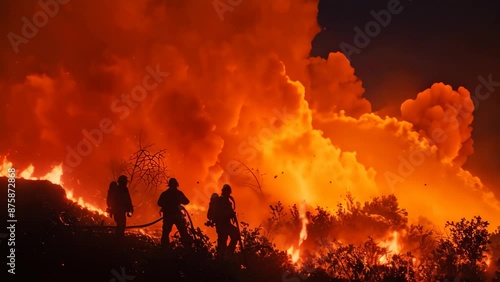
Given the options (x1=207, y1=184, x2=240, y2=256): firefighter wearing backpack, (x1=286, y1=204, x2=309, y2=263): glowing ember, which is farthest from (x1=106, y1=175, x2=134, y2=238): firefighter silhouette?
(x1=286, y1=204, x2=309, y2=263): glowing ember

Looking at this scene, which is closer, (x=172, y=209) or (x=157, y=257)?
(x=157, y=257)

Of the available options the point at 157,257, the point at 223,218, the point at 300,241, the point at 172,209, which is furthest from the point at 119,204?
the point at 300,241

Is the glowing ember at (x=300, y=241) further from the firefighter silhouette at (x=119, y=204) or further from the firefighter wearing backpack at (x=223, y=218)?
the firefighter silhouette at (x=119, y=204)

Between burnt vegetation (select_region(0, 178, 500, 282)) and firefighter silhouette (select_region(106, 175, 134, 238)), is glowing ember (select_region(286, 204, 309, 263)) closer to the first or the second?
burnt vegetation (select_region(0, 178, 500, 282))

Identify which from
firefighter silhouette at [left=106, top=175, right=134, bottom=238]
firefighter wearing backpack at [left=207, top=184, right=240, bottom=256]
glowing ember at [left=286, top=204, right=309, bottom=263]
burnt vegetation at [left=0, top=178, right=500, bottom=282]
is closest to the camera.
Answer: burnt vegetation at [left=0, top=178, right=500, bottom=282]

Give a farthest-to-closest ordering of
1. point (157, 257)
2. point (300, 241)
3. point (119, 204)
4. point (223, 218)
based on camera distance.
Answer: point (300, 241)
point (223, 218)
point (119, 204)
point (157, 257)

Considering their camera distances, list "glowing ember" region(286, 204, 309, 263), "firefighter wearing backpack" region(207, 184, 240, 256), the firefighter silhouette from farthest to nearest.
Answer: "glowing ember" region(286, 204, 309, 263) → "firefighter wearing backpack" region(207, 184, 240, 256) → the firefighter silhouette

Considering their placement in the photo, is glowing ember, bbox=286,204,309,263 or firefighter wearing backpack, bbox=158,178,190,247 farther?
glowing ember, bbox=286,204,309,263

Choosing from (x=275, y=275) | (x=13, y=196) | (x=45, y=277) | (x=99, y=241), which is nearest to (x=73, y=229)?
(x=99, y=241)

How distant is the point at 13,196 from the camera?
19.1 m

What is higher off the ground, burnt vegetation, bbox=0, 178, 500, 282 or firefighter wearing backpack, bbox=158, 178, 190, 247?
firefighter wearing backpack, bbox=158, 178, 190, 247

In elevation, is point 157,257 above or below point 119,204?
below

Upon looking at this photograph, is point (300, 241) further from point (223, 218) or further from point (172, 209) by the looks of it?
point (172, 209)

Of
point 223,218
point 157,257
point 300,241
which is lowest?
point 157,257
